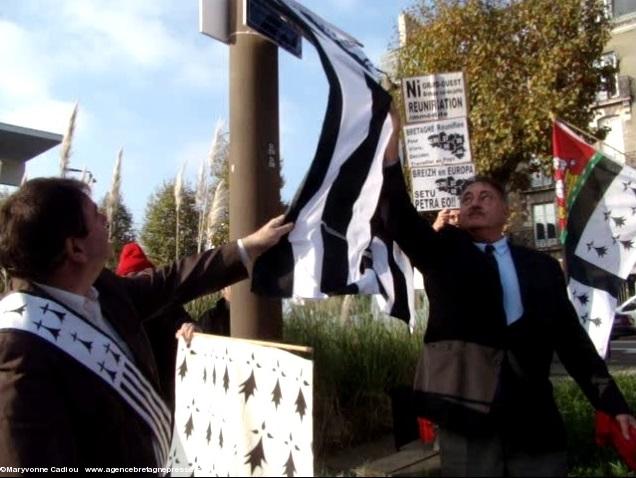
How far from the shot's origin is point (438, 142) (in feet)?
18.5

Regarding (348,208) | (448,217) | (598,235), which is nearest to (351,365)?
(598,235)

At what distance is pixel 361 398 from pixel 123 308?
3.07 m

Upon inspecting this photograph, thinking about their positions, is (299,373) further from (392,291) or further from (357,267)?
(392,291)

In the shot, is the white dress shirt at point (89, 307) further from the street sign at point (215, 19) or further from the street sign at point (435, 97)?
the street sign at point (435, 97)

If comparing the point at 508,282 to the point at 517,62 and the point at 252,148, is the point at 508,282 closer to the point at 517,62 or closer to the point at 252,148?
the point at 252,148

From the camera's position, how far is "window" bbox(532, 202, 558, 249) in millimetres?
40469

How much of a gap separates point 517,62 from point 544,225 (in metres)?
26.0

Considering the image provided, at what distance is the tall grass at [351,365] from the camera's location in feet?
16.0

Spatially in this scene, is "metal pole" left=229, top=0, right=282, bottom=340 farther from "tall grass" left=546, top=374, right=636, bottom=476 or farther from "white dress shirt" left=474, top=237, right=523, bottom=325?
"tall grass" left=546, top=374, right=636, bottom=476

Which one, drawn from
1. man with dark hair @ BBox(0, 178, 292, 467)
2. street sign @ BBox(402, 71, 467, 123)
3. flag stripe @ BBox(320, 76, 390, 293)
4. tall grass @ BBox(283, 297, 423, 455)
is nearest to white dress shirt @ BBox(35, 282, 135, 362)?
man with dark hair @ BBox(0, 178, 292, 467)

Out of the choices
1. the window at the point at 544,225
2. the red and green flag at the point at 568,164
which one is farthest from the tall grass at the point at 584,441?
the window at the point at 544,225

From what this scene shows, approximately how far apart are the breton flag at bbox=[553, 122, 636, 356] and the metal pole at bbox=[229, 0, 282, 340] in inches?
102

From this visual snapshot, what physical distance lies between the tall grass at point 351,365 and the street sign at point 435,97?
67.3 inches

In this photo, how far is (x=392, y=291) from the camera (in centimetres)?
275
